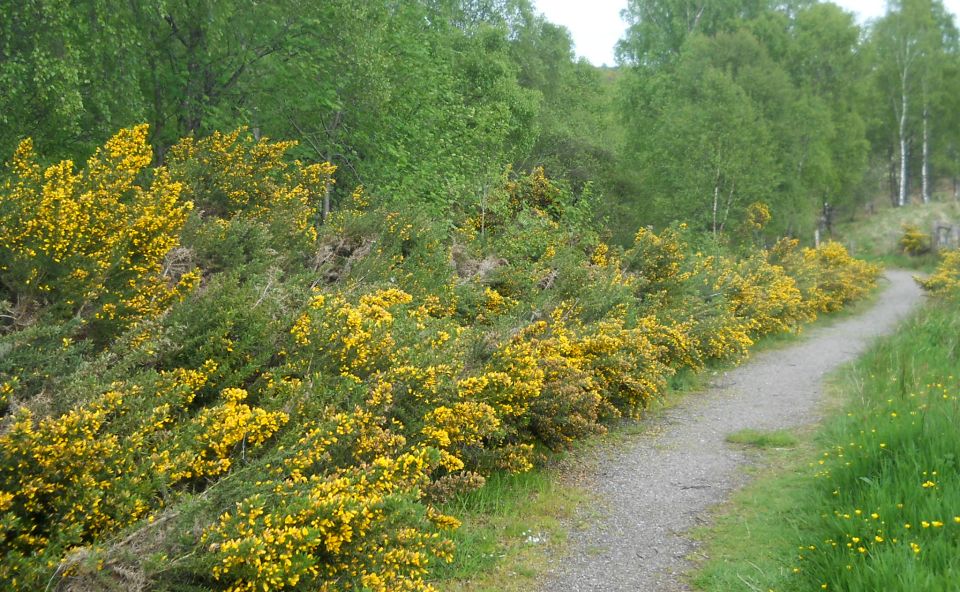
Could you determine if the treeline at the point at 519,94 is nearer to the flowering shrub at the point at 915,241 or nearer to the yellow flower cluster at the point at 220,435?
the flowering shrub at the point at 915,241

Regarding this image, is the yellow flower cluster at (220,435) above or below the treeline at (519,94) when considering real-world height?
below

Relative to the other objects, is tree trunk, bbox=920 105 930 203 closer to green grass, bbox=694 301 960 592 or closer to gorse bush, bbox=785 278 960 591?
gorse bush, bbox=785 278 960 591

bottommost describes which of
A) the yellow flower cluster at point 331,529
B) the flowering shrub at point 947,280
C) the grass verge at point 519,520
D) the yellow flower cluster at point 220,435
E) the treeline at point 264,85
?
the grass verge at point 519,520

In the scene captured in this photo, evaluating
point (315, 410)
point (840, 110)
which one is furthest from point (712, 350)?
point (840, 110)

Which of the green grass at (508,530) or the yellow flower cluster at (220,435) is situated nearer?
the yellow flower cluster at (220,435)

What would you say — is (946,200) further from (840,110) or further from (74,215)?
(74,215)

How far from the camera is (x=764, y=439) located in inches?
276

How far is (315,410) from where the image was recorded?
4051 millimetres

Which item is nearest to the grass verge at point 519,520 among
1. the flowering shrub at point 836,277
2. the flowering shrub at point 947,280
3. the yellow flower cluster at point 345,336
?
the yellow flower cluster at point 345,336

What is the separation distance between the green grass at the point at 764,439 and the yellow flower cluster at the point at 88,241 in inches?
212

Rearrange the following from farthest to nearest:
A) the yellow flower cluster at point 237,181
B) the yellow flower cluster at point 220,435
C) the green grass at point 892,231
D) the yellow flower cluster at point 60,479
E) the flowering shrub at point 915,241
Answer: the green grass at point 892,231, the flowering shrub at point 915,241, the yellow flower cluster at point 237,181, the yellow flower cluster at point 220,435, the yellow flower cluster at point 60,479

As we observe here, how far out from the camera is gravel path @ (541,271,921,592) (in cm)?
434

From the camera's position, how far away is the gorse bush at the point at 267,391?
2.95m

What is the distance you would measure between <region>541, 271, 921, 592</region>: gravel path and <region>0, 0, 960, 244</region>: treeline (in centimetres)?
521
